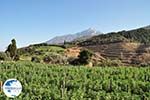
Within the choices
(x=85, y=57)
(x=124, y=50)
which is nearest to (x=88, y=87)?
(x=85, y=57)

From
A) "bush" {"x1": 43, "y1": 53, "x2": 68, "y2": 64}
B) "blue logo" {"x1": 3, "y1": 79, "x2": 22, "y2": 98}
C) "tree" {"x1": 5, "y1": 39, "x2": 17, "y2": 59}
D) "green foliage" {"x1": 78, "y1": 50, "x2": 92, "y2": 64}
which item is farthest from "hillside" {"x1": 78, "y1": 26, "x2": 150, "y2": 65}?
"blue logo" {"x1": 3, "y1": 79, "x2": 22, "y2": 98}

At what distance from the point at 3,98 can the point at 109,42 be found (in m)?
66.9

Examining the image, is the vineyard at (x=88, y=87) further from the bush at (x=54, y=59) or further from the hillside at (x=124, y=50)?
the hillside at (x=124, y=50)

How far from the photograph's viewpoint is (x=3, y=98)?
1784 centimetres

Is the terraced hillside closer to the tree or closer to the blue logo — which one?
the tree

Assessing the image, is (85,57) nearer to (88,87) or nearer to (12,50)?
(12,50)

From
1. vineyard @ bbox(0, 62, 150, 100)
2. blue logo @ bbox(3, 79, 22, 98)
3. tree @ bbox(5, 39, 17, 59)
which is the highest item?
tree @ bbox(5, 39, 17, 59)

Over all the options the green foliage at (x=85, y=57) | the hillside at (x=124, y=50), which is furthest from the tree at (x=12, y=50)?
the hillside at (x=124, y=50)

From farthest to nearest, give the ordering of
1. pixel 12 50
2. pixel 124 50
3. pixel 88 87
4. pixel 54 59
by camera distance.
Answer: pixel 124 50, pixel 12 50, pixel 54 59, pixel 88 87

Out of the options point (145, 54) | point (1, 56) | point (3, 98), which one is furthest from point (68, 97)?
point (145, 54)

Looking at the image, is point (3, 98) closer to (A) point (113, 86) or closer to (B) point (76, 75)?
(A) point (113, 86)

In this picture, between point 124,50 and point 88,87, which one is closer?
point 88,87

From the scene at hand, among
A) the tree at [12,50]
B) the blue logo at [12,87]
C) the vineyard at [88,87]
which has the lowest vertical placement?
the vineyard at [88,87]

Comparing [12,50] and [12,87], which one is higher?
[12,50]
